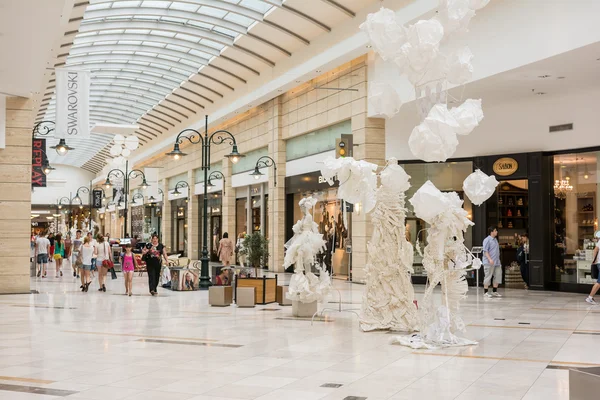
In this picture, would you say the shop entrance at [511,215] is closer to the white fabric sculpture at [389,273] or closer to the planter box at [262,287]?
the planter box at [262,287]

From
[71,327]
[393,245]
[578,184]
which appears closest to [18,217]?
[71,327]

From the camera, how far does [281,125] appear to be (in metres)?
28.4

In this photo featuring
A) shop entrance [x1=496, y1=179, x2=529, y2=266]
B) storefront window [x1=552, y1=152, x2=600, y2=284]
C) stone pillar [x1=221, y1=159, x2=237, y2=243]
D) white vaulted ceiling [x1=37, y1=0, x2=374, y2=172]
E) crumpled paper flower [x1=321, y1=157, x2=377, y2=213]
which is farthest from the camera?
stone pillar [x1=221, y1=159, x2=237, y2=243]

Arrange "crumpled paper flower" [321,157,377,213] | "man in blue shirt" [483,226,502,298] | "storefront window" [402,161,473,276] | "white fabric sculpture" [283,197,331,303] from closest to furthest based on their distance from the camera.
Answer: "crumpled paper flower" [321,157,377,213] < "white fabric sculpture" [283,197,331,303] < "man in blue shirt" [483,226,502,298] < "storefront window" [402,161,473,276]

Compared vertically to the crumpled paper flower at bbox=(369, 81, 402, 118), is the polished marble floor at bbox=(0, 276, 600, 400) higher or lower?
lower

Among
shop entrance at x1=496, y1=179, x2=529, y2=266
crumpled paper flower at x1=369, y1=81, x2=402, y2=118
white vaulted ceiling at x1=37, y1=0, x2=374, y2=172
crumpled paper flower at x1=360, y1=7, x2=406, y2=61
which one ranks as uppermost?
white vaulted ceiling at x1=37, y1=0, x2=374, y2=172

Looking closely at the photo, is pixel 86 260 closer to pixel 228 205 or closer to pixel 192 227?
pixel 228 205

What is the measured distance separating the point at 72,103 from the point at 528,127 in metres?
12.1

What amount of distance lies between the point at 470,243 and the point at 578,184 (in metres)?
3.83

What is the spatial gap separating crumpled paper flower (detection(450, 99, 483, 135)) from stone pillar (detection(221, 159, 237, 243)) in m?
25.9

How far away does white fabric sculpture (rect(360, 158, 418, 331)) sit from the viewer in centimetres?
1070

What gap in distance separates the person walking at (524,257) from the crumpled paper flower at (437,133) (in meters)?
11.0

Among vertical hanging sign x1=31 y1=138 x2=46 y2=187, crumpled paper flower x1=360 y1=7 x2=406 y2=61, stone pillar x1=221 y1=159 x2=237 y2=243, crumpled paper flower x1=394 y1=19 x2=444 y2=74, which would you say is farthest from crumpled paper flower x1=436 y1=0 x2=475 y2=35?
stone pillar x1=221 y1=159 x2=237 y2=243

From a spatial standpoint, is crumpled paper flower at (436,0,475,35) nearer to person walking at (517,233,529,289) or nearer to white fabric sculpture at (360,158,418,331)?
white fabric sculpture at (360,158,418,331)
